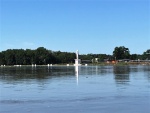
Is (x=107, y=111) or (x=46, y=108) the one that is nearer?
(x=107, y=111)

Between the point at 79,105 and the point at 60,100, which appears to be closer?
the point at 79,105

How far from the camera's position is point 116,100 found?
2456cm

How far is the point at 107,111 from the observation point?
64.7 feet

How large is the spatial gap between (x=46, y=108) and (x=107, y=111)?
3802 mm

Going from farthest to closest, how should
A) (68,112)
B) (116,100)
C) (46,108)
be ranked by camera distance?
(116,100) → (46,108) → (68,112)

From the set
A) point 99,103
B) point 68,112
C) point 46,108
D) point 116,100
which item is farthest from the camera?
point 116,100

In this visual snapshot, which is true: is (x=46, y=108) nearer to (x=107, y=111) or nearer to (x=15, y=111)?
(x=15, y=111)

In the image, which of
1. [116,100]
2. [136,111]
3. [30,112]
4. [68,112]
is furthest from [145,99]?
[30,112]

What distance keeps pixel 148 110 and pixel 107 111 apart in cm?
233

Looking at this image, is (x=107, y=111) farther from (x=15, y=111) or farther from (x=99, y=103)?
(x=15, y=111)

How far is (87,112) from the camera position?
1948 centimetres

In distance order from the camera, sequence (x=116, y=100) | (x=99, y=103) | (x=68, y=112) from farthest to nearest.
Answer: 1. (x=116, y=100)
2. (x=99, y=103)
3. (x=68, y=112)

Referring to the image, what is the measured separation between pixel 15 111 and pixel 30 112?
38.8 inches

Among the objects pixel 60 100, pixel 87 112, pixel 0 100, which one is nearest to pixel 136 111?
pixel 87 112
